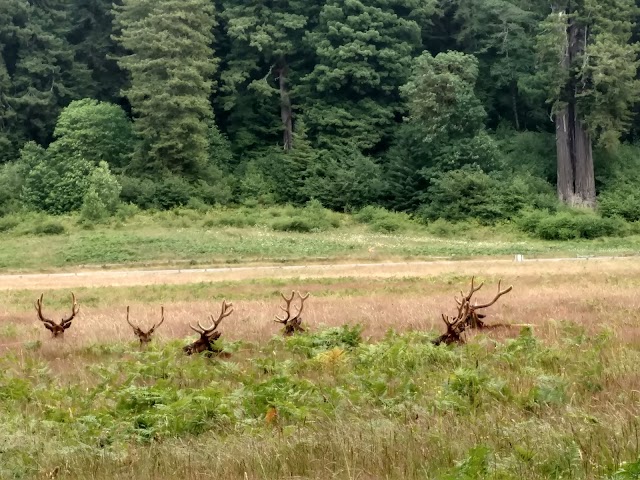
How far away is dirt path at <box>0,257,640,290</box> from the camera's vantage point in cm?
2534

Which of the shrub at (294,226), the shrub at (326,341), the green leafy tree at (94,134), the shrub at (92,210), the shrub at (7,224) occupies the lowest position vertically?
the shrub at (326,341)

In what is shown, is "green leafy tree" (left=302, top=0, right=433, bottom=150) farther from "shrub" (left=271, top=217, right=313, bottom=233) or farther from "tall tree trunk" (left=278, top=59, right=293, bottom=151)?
"shrub" (left=271, top=217, right=313, bottom=233)

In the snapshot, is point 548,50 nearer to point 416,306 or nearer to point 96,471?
point 416,306

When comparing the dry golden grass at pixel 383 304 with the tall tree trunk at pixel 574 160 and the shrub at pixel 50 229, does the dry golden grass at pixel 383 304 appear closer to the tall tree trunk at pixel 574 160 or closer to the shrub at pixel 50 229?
the shrub at pixel 50 229

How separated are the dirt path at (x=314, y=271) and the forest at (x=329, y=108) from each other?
42.7 ft

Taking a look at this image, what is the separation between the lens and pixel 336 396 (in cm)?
748

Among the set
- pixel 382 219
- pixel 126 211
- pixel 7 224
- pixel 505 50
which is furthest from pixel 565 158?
pixel 7 224

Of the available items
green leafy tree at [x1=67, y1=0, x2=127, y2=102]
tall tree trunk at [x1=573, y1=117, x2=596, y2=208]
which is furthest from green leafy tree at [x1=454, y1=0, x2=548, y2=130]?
green leafy tree at [x1=67, y1=0, x2=127, y2=102]

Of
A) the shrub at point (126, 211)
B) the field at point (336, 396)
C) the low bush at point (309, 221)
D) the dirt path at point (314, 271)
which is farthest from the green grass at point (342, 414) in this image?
the shrub at point (126, 211)

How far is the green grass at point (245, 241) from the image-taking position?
33656 millimetres

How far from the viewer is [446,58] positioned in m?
46.3

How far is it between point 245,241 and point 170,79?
14.3m

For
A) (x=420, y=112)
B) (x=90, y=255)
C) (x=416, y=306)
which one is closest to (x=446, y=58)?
(x=420, y=112)

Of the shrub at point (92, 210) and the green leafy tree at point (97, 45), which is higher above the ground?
the green leafy tree at point (97, 45)
